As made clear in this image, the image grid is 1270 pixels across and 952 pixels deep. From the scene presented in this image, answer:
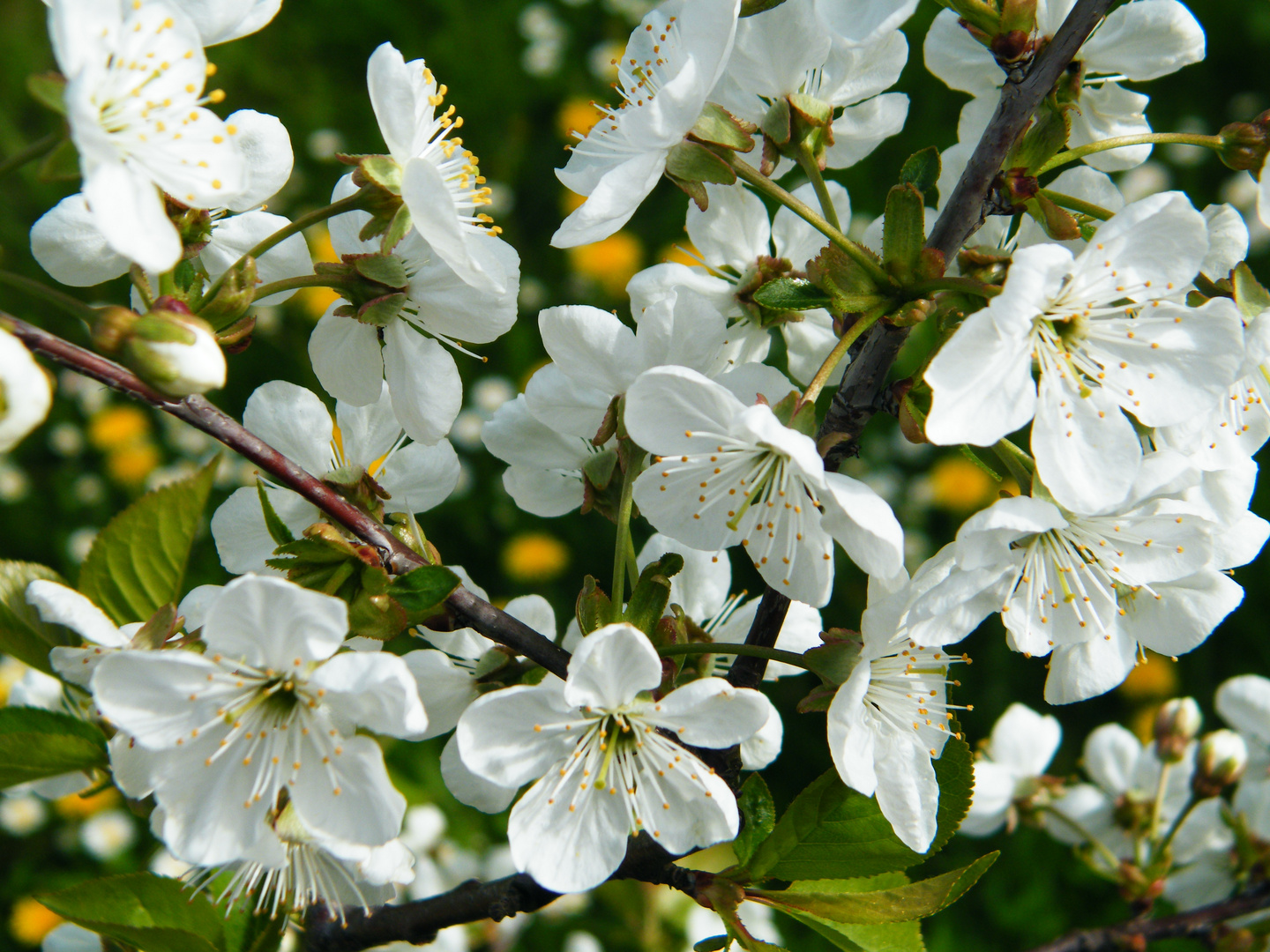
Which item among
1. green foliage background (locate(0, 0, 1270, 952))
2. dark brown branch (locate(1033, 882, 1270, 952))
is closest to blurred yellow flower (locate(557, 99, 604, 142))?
green foliage background (locate(0, 0, 1270, 952))

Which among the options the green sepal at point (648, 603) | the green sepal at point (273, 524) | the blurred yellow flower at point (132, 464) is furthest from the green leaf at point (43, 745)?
the blurred yellow flower at point (132, 464)

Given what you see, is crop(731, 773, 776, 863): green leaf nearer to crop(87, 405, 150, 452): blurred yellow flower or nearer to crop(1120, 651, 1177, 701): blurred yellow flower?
crop(1120, 651, 1177, 701): blurred yellow flower

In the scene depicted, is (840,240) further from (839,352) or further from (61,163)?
(61,163)

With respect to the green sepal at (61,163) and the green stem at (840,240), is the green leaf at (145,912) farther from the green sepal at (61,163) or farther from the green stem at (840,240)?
the green stem at (840,240)

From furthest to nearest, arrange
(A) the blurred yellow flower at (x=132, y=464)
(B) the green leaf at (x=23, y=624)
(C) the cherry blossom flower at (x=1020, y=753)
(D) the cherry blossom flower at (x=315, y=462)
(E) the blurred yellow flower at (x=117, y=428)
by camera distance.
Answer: (E) the blurred yellow flower at (x=117, y=428) → (A) the blurred yellow flower at (x=132, y=464) → (C) the cherry blossom flower at (x=1020, y=753) → (D) the cherry blossom flower at (x=315, y=462) → (B) the green leaf at (x=23, y=624)

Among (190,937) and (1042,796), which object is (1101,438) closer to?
(190,937)
